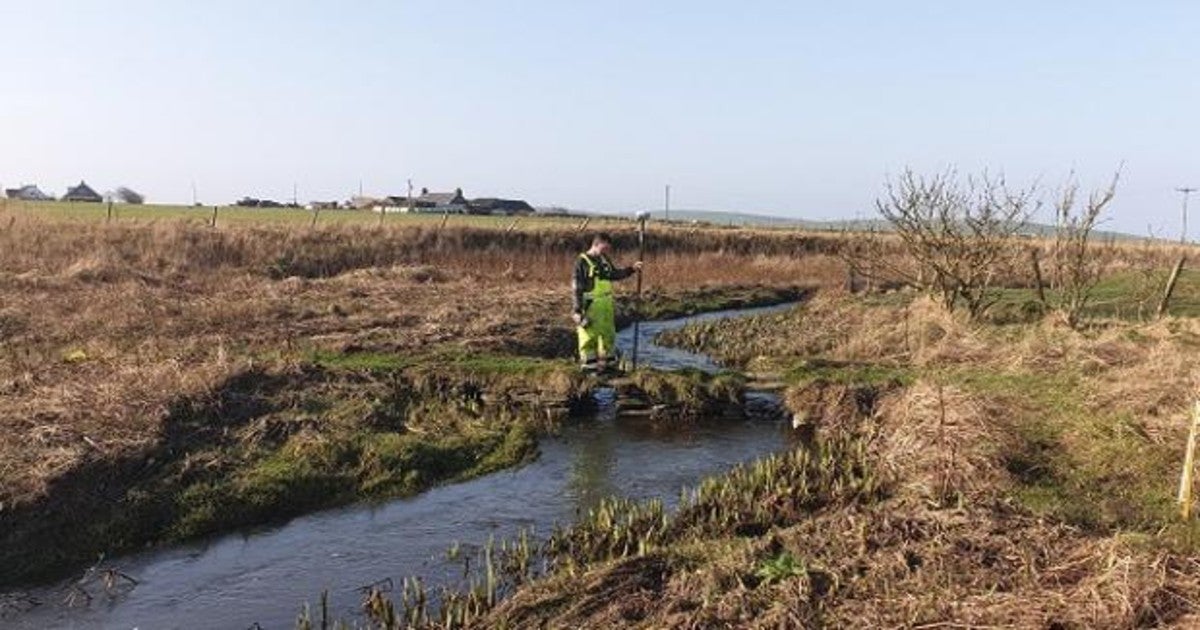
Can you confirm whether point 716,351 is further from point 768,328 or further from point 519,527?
point 519,527

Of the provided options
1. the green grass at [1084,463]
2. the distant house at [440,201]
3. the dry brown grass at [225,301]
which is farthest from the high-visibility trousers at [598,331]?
the distant house at [440,201]

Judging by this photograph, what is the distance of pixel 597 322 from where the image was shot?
48.2 feet

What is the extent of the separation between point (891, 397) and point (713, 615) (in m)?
7.38

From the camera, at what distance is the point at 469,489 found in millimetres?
11016

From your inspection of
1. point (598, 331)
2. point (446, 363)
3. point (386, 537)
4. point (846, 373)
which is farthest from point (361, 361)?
point (846, 373)

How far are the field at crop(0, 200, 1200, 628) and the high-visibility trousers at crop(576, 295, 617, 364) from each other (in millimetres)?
480

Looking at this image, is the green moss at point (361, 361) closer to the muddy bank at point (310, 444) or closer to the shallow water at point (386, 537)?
the muddy bank at point (310, 444)

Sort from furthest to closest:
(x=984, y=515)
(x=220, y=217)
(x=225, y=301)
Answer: (x=220, y=217), (x=225, y=301), (x=984, y=515)

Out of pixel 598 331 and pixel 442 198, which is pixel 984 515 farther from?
pixel 442 198

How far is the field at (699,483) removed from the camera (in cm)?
705

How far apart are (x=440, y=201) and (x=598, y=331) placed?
86956 millimetres

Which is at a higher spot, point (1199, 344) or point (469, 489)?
point (1199, 344)

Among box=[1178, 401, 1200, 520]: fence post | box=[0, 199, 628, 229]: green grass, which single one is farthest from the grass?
box=[0, 199, 628, 229]: green grass

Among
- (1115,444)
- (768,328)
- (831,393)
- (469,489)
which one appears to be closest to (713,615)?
(469,489)
